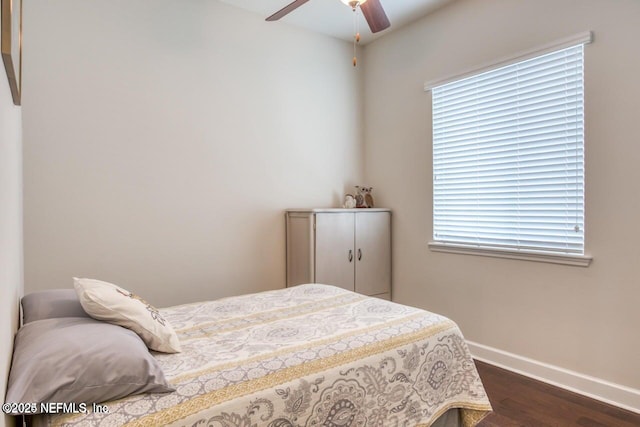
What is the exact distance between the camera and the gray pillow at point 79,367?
103 centimetres

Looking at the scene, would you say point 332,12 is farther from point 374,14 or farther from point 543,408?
point 543,408

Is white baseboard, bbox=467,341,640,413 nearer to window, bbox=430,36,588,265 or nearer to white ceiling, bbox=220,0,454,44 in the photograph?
window, bbox=430,36,588,265

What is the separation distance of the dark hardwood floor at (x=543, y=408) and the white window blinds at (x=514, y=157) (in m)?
0.94

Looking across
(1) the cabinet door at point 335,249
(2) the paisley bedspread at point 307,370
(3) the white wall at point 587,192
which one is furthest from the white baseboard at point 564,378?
(1) the cabinet door at point 335,249

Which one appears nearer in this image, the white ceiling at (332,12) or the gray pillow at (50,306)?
the gray pillow at (50,306)

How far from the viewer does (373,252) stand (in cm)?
366

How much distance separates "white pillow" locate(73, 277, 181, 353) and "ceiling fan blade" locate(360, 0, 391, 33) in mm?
1997

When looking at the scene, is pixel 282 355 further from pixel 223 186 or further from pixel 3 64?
pixel 223 186

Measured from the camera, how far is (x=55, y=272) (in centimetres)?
251

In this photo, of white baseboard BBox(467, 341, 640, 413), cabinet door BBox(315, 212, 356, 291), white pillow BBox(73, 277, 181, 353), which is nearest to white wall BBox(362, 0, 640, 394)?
white baseboard BBox(467, 341, 640, 413)

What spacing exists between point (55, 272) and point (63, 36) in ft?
5.18

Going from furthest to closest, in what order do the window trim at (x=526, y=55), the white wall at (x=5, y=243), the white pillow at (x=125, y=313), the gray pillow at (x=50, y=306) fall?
the window trim at (x=526, y=55) < the gray pillow at (x=50, y=306) < the white pillow at (x=125, y=313) < the white wall at (x=5, y=243)

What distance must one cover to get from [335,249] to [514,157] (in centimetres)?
161

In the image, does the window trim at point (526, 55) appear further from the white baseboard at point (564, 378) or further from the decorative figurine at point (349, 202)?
the white baseboard at point (564, 378)
